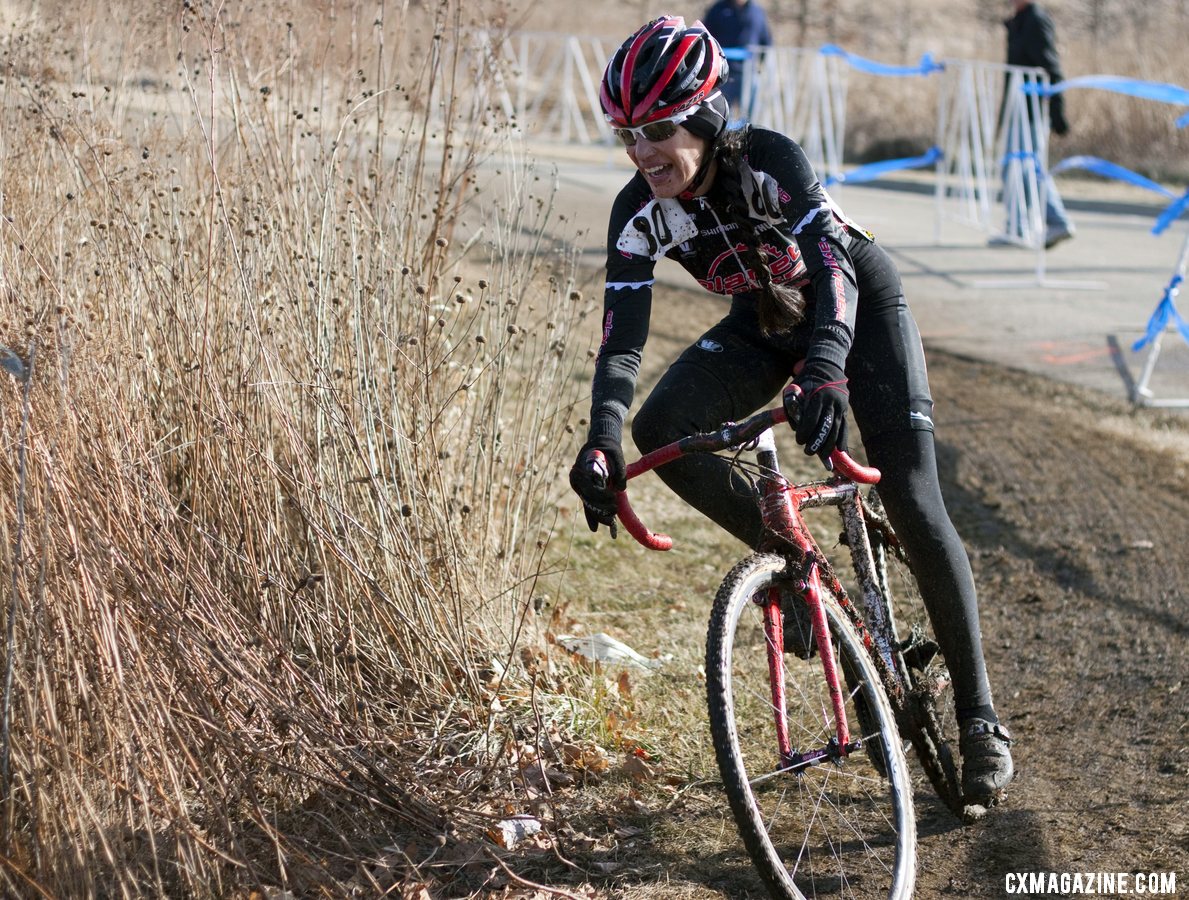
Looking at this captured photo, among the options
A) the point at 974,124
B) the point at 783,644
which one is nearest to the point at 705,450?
the point at 783,644

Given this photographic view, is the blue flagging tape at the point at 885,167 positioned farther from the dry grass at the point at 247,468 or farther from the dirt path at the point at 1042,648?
the dry grass at the point at 247,468

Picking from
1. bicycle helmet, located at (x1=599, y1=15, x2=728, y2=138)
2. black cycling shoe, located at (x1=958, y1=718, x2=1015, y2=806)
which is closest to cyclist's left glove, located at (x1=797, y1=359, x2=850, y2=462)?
bicycle helmet, located at (x1=599, y1=15, x2=728, y2=138)

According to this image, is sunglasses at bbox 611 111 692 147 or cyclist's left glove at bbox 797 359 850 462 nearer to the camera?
cyclist's left glove at bbox 797 359 850 462

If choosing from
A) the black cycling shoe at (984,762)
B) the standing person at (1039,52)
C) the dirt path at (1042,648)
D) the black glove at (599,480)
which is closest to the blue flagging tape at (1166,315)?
the dirt path at (1042,648)

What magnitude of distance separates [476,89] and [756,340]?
1.62m

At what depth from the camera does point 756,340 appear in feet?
13.2

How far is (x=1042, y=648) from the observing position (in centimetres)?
530

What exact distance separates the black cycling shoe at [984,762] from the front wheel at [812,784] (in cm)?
24

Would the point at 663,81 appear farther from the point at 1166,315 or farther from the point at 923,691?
the point at 1166,315

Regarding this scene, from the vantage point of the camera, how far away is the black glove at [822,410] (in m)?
3.16

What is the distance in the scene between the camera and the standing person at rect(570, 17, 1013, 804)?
3.58m

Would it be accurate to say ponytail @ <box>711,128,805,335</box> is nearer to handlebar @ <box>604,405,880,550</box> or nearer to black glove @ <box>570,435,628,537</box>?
handlebar @ <box>604,405,880,550</box>

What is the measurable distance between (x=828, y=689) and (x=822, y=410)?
3.14 ft

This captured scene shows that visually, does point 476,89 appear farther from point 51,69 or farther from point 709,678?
point 709,678
